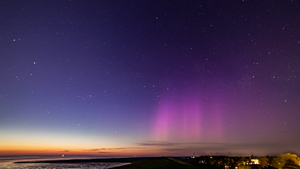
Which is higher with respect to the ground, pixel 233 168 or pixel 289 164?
pixel 289 164

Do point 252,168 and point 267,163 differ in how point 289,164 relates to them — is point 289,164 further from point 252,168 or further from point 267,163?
point 267,163

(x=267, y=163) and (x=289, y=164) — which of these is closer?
(x=289, y=164)

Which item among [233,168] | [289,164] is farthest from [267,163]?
[289,164]

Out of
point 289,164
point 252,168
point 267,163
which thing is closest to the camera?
point 289,164

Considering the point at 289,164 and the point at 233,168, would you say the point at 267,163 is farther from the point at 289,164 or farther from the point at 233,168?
the point at 289,164

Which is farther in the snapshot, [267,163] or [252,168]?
[267,163]

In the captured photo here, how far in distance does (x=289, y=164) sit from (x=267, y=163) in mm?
58580

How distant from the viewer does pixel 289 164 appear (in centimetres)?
6081

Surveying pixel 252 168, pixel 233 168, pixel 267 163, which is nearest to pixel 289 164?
pixel 252 168

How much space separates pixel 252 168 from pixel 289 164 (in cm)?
2711

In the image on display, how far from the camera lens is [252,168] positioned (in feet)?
282

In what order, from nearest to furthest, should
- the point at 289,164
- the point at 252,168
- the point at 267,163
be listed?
the point at 289,164 < the point at 252,168 < the point at 267,163

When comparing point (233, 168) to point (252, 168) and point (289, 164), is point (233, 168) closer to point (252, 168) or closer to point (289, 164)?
point (252, 168)

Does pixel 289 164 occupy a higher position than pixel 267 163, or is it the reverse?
pixel 289 164
